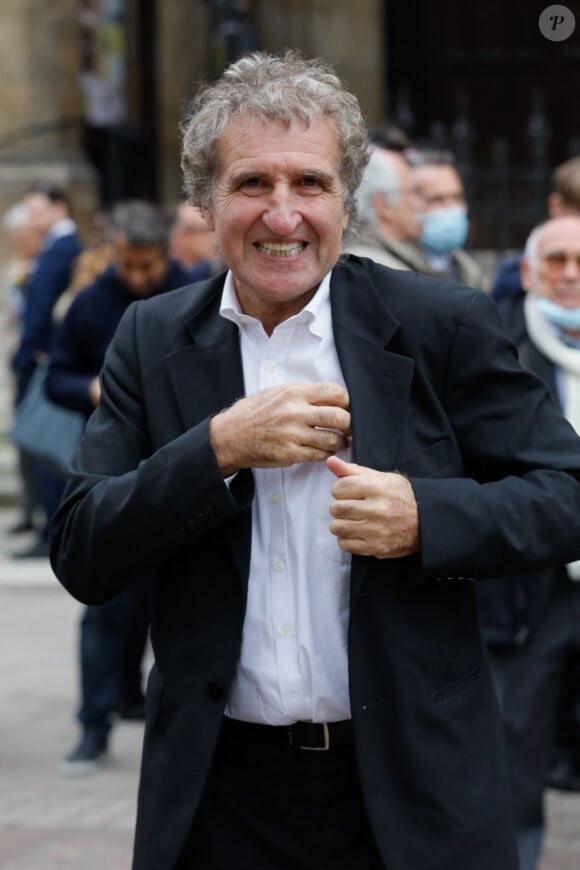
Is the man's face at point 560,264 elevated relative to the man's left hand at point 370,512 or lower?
lower

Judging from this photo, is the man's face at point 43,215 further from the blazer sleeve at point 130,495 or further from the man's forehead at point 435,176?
the blazer sleeve at point 130,495

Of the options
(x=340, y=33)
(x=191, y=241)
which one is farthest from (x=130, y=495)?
(x=340, y=33)

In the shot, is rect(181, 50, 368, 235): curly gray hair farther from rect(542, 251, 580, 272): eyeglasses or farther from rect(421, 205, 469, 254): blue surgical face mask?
rect(421, 205, 469, 254): blue surgical face mask

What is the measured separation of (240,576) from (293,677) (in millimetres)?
173

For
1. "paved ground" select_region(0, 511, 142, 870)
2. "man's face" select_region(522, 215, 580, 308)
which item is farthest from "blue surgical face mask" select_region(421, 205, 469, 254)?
"paved ground" select_region(0, 511, 142, 870)

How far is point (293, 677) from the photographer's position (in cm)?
252

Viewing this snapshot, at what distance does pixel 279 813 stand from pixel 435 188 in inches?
153

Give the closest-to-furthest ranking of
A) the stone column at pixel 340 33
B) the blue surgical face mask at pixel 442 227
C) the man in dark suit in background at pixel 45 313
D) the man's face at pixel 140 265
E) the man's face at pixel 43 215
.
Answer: the blue surgical face mask at pixel 442 227 → the man's face at pixel 140 265 → the man in dark suit in background at pixel 45 313 → the man's face at pixel 43 215 → the stone column at pixel 340 33

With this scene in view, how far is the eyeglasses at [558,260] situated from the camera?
4781mm

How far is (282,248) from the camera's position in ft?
8.28

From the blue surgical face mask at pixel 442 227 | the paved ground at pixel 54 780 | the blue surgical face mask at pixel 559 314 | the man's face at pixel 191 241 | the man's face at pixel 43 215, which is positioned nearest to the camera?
the blue surgical face mask at pixel 559 314

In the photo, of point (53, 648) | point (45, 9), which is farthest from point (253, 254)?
point (45, 9)

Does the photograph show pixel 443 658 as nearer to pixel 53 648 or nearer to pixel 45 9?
pixel 53 648

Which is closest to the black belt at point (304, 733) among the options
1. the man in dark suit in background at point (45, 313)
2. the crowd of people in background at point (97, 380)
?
the crowd of people in background at point (97, 380)
